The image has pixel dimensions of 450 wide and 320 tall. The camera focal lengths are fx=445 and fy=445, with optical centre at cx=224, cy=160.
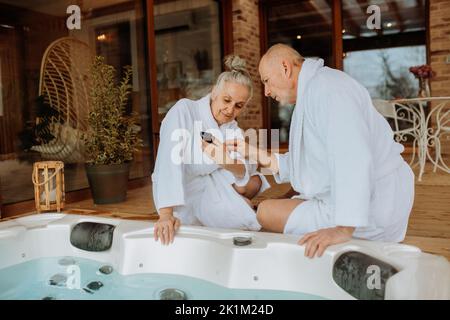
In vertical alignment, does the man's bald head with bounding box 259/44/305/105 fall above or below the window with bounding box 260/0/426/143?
below

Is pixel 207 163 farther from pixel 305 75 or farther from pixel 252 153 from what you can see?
pixel 305 75

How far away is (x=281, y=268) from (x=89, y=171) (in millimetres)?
2244

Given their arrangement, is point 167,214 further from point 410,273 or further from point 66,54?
point 66,54

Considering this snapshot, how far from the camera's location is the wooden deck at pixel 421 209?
1804 mm

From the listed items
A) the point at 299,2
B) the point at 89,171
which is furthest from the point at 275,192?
the point at 299,2

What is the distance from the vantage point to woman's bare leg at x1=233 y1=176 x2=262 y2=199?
234 centimetres

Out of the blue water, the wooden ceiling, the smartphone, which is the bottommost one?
the blue water

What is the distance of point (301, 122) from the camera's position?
1579 millimetres

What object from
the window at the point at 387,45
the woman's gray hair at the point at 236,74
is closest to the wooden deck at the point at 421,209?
the woman's gray hair at the point at 236,74

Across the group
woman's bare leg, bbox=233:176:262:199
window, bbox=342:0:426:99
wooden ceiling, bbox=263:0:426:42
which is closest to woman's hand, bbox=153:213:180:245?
woman's bare leg, bbox=233:176:262:199

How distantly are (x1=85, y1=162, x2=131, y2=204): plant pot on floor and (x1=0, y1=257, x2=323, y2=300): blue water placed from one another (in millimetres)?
1369

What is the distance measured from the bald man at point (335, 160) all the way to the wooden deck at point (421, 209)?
0.64 feet

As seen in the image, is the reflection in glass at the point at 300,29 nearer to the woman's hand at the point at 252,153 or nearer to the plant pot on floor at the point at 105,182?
the plant pot on floor at the point at 105,182

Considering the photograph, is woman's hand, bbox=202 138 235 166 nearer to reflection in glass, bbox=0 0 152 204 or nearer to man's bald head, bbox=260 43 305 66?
man's bald head, bbox=260 43 305 66
